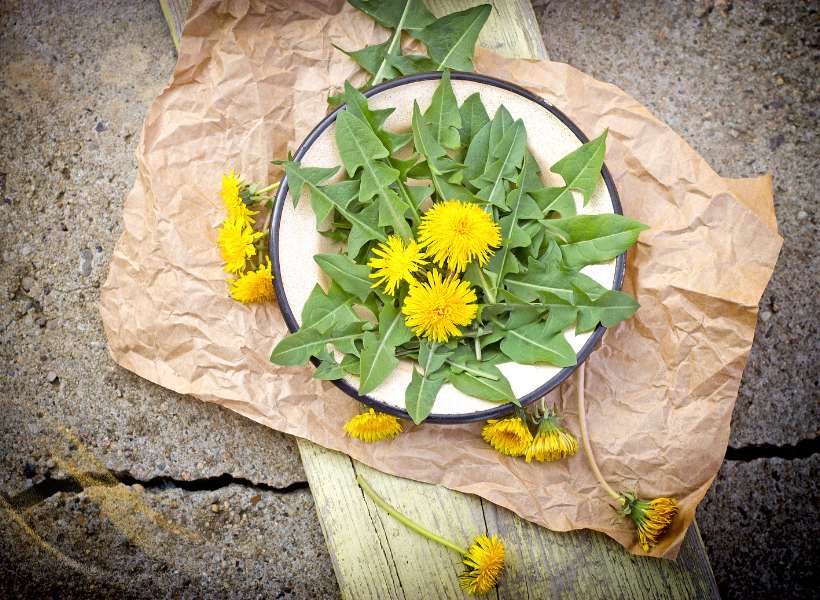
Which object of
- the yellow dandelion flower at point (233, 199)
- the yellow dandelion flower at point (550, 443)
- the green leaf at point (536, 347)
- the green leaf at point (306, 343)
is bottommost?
the yellow dandelion flower at point (550, 443)

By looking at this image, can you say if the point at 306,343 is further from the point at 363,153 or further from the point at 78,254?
the point at 78,254

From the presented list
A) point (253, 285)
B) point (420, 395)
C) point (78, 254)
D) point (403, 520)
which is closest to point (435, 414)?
point (420, 395)

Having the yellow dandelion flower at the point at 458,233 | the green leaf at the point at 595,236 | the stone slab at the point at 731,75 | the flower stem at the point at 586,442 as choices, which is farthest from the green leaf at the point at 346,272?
the stone slab at the point at 731,75

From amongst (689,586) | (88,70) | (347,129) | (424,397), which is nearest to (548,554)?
(689,586)

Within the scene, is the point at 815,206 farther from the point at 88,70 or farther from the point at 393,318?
the point at 88,70

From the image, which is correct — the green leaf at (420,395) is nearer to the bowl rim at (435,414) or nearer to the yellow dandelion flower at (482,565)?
the bowl rim at (435,414)

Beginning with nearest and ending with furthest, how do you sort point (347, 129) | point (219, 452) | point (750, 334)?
point (347, 129)
point (750, 334)
point (219, 452)
